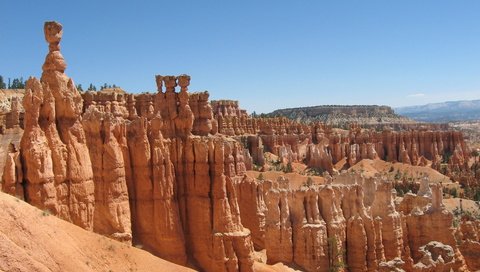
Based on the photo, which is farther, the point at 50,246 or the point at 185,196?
the point at 185,196

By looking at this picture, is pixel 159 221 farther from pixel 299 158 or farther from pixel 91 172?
pixel 299 158

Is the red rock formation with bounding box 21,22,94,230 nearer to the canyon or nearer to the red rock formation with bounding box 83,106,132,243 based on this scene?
the canyon

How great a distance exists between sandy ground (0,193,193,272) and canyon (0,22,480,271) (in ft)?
4.85

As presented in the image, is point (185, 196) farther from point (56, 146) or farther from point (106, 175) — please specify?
point (56, 146)

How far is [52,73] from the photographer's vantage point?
21.5 meters

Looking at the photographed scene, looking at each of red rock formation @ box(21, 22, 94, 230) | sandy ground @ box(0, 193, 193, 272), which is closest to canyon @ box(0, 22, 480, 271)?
red rock formation @ box(21, 22, 94, 230)

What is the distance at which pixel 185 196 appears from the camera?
26.1 m

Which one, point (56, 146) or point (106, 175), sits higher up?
point (56, 146)

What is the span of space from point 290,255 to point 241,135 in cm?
6476

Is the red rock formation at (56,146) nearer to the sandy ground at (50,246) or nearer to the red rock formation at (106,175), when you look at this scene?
the red rock formation at (106,175)

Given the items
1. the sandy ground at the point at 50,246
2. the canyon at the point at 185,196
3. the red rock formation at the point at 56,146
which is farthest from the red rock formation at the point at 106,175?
the sandy ground at the point at 50,246

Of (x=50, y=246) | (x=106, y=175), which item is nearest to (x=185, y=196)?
(x=106, y=175)

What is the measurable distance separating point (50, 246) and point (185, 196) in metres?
9.14

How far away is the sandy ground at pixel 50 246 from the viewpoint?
15.9 metres
